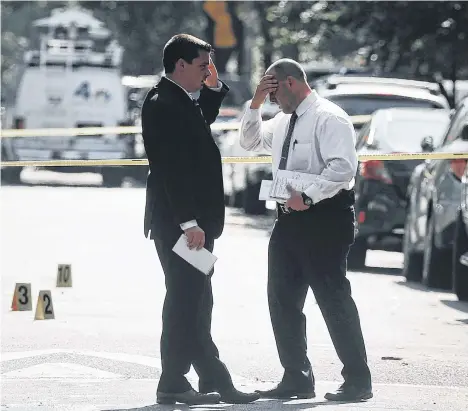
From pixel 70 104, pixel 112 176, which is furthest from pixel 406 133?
pixel 70 104

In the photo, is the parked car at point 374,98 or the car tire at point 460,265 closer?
the car tire at point 460,265

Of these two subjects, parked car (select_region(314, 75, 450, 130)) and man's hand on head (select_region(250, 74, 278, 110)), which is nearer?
man's hand on head (select_region(250, 74, 278, 110))

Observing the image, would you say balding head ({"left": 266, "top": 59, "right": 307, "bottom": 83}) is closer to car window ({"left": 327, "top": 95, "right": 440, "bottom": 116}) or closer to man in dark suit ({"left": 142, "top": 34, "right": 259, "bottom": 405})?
man in dark suit ({"left": 142, "top": 34, "right": 259, "bottom": 405})

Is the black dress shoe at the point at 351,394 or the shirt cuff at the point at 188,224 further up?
the shirt cuff at the point at 188,224

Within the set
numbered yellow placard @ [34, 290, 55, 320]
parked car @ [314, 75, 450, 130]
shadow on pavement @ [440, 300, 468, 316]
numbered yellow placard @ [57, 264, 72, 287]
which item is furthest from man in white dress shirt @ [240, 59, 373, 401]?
parked car @ [314, 75, 450, 130]

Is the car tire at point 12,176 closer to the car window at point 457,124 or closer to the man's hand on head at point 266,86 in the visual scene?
the car window at point 457,124

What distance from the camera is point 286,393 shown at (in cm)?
876

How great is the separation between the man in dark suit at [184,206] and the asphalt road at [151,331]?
225 millimetres

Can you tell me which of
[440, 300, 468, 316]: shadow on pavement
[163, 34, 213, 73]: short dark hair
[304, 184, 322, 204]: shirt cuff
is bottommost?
[440, 300, 468, 316]: shadow on pavement

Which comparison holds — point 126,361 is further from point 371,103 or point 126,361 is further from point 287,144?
point 371,103

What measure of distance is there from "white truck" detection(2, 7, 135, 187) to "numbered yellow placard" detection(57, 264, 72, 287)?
1740cm

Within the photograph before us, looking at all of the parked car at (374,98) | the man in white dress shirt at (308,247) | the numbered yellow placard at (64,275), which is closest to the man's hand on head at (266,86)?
the man in white dress shirt at (308,247)

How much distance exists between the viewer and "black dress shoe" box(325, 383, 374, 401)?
28.6ft

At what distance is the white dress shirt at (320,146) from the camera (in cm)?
860
